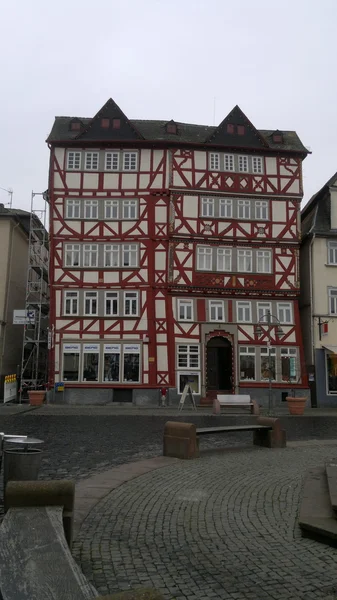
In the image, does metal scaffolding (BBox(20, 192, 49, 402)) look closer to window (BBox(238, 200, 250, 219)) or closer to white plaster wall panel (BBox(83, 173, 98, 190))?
white plaster wall panel (BBox(83, 173, 98, 190))

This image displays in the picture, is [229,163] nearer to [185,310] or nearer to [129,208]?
[129,208]

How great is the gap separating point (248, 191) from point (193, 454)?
84.9 feet

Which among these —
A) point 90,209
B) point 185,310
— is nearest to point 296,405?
point 185,310

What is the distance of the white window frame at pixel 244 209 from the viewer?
1361 inches

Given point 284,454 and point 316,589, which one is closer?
point 316,589

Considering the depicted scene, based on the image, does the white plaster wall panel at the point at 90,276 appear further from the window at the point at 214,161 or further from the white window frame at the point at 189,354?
the window at the point at 214,161

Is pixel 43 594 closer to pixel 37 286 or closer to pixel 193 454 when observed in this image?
pixel 193 454

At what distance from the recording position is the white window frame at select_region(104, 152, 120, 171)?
3462 cm

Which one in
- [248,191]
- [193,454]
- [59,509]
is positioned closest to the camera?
[59,509]

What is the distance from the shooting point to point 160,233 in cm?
3362

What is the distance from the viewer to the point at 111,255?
110 ft

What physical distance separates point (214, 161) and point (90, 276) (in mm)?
11078

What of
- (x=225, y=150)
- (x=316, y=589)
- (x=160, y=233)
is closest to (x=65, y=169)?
(x=160, y=233)

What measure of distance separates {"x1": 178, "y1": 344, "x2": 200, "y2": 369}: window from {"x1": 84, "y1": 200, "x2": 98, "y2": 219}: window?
10.0 m
